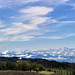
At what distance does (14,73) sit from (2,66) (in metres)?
6.72

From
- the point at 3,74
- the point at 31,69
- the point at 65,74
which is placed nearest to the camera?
the point at 3,74

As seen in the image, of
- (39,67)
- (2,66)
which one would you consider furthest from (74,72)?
(2,66)

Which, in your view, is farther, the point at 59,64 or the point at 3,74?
the point at 59,64

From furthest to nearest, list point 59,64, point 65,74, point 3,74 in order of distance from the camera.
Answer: point 59,64 < point 65,74 < point 3,74

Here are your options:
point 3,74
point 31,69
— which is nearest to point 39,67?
point 31,69

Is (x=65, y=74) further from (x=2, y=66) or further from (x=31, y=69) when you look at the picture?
(x=2, y=66)

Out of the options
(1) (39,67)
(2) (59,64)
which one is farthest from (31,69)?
(2) (59,64)

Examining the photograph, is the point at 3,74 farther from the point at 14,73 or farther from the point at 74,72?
the point at 74,72

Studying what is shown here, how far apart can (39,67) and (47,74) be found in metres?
6.63

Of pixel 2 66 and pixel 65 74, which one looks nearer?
pixel 65 74

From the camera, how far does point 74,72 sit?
26531 mm

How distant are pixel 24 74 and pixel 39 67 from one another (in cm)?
737

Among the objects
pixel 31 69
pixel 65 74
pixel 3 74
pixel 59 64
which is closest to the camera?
pixel 3 74

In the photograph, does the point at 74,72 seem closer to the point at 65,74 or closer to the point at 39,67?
the point at 65,74
